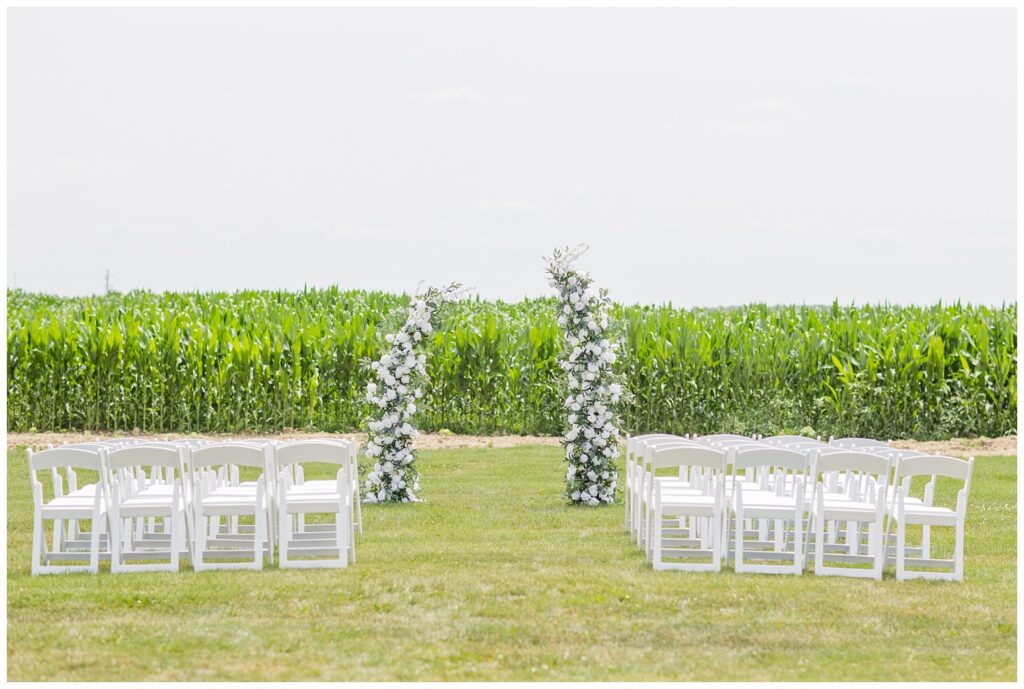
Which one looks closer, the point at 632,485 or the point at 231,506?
the point at 231,506

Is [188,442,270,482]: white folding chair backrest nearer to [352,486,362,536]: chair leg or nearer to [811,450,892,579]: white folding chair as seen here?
[352,486,362,536]: chair leg

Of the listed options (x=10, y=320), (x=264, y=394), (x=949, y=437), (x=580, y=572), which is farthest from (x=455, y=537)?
(x=10, y=320)

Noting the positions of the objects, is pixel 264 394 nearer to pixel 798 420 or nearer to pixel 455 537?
pixel 798 420

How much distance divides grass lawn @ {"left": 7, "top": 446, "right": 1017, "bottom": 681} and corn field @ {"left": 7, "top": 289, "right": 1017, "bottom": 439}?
10962 mm

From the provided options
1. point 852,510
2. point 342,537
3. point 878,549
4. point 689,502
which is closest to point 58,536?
point 342,537

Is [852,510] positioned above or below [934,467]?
below

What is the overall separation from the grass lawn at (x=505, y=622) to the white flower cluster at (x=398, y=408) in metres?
3.03

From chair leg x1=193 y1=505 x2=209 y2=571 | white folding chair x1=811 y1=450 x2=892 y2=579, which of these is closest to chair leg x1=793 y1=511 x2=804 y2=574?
white folding chair x1=811 y1=450 x2=892 y2=579

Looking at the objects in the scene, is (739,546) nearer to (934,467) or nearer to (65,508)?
(934,467)

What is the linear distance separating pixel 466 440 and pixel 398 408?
696 cm

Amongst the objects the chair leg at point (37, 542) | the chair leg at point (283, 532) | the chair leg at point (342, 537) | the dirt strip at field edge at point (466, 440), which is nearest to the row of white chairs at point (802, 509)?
the chair leg at point (342, 537)

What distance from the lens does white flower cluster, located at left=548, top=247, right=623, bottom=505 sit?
42.1 feet

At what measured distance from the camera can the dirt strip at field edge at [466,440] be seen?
19.3 meters

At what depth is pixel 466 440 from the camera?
2006cm
